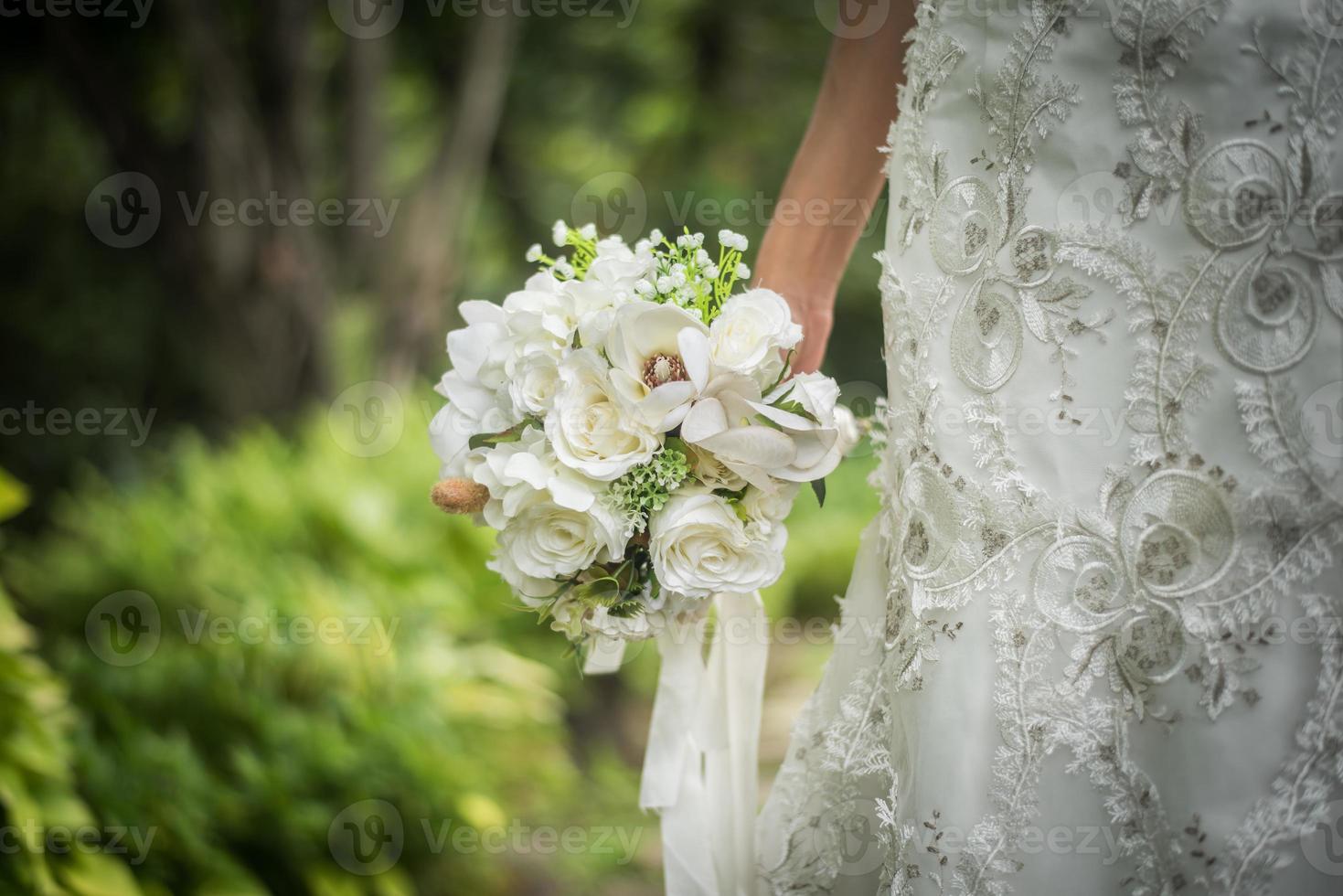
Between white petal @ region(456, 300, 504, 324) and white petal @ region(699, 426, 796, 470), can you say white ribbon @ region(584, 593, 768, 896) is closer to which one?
white petal @ region(699, 426, 796, 470)

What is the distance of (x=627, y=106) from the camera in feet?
29.2

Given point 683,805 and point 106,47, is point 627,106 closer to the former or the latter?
point 106,47

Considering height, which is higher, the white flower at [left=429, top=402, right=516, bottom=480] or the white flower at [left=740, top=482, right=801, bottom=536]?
the white flower at [left=429, top=402, right=516, bottom=480]

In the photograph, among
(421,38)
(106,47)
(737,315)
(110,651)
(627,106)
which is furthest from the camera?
(627,106)

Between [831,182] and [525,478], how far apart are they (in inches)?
29.5

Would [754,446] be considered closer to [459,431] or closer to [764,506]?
[764,506]

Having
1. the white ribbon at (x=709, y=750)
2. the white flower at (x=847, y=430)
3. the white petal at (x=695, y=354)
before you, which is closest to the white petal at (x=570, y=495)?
the white petal at (x=695, y=354)

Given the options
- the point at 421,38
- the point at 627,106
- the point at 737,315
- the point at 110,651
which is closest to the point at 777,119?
the point at 627,106

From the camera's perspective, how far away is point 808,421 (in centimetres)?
134

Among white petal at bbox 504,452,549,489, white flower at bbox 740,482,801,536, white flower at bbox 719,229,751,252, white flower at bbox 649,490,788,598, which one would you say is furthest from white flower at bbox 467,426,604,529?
white flower at bbox 719,229,751,252

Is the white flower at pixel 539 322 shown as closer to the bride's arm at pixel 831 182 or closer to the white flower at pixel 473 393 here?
the white flower at pixel 473 393

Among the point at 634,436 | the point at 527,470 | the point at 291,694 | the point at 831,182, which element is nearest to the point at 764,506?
the point at 634,436

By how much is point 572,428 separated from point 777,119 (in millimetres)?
8940

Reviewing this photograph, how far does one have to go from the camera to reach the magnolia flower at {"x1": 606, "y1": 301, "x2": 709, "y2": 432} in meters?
1.31
